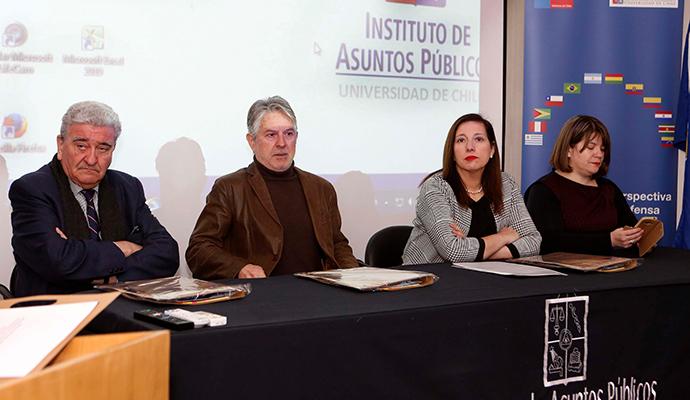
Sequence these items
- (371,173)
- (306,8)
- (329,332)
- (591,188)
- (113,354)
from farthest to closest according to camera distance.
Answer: (371,173) < (306,8) < (591,188) < (329,332) < (113,354)

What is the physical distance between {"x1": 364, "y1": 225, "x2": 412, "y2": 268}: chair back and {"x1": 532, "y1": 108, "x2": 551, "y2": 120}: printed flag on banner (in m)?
1.46

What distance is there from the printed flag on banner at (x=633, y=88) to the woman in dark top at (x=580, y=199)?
117 cm

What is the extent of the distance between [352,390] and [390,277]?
45cm

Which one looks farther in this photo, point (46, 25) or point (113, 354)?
point (46, 25)

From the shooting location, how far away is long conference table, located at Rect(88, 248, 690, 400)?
1.77m

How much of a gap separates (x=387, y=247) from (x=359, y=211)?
854mm

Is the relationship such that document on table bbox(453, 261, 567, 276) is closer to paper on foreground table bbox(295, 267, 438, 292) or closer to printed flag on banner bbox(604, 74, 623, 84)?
paper on foreground table bbox(295, 267, 438, 292)

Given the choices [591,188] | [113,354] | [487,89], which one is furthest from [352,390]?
[487,89]

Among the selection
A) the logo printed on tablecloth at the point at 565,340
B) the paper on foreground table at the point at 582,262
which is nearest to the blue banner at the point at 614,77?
the paper on foreground table at the point at 582,262

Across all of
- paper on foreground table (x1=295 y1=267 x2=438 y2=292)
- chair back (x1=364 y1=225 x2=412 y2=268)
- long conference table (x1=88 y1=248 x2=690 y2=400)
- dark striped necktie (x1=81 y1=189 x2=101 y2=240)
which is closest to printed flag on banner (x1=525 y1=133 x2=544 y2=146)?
chair back (x1=364 y1=225 x2=412 y2=268)

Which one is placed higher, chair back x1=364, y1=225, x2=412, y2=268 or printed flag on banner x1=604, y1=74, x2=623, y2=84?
printed flag on banner x1=604, y1=74, x2=623, y2=84

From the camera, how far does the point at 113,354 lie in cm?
124

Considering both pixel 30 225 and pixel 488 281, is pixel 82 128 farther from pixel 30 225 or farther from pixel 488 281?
pixel 488 281

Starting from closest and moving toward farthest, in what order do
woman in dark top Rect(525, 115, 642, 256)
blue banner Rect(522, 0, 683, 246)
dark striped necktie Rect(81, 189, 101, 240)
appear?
dark striped necktie Rect(81, 189, 101, 240), woman in dark top Rect(525, 115, 642, 256), blue banner Rect(522, 0, 683, 246)
